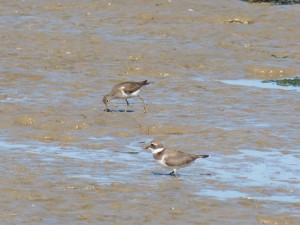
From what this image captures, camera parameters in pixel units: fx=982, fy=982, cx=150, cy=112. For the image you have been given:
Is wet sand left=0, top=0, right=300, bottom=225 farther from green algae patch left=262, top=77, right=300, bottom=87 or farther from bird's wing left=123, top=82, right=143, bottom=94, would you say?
green algae patch left=262, top=77, right=300, bottom=87

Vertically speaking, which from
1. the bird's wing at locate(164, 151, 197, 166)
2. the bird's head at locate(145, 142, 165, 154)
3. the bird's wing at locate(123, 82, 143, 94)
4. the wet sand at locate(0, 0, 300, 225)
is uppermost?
the bird's head at locate(145, 142, 165, 154)

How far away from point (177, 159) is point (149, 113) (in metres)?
5.52

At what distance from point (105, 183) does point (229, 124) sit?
581 cm

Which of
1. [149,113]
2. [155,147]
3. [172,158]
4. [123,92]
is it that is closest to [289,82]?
[149,113]

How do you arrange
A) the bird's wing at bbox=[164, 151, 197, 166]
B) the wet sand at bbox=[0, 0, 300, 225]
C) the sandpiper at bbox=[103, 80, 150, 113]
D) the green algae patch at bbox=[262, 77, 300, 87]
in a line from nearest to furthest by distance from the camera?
the wet sand at bbox=[0, 0, 300, 225] < the bird's wing at bbox=[164, 151, 197, 166] < the sandpiper at bbox=[103, 80, 150, 113] < the green algae patch at bbox=[262, 77, 300, 87]

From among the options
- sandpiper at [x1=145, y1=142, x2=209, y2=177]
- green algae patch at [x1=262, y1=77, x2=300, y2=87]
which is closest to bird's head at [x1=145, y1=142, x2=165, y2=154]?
sandpiper at [x1=145, y1=142, x2=209, y2=177]

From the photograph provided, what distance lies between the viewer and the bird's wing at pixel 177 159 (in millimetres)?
17133

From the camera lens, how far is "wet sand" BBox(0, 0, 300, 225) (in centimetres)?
1516

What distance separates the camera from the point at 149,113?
74.1 ft

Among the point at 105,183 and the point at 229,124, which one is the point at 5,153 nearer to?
the point at 105,183

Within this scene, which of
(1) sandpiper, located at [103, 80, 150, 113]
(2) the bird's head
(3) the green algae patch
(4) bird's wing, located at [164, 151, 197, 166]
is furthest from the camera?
(3) the green algae patch

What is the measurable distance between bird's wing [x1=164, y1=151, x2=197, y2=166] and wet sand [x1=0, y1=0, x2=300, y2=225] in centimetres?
27

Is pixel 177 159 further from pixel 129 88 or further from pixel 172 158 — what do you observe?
pixel 129 88

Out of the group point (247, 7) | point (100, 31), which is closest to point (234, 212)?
point (100, 31)
